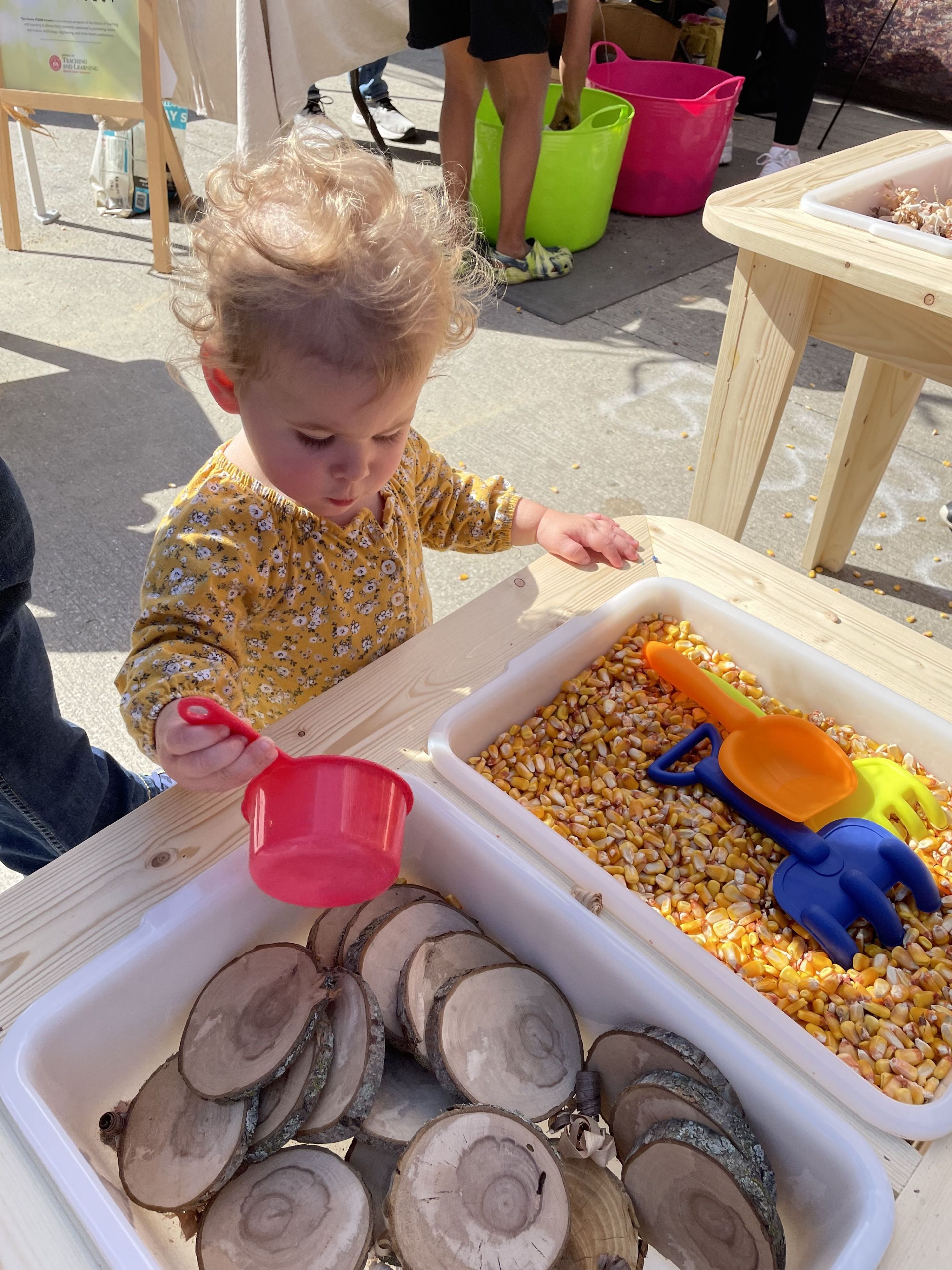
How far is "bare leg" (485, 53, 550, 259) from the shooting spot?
274 centimetres

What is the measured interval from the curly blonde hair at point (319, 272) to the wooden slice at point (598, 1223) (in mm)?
610

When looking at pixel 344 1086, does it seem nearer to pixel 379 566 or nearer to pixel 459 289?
pixel 379 566

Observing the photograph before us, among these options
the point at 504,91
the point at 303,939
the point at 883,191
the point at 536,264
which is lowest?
the point at 536,264

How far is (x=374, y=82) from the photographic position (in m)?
4.16

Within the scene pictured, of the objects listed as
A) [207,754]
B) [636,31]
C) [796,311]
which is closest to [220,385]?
[207,754]

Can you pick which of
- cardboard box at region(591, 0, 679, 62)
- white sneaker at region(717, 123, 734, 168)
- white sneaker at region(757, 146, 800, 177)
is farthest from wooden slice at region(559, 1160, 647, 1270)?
cardboard box at region(591, 0, 679, 62)

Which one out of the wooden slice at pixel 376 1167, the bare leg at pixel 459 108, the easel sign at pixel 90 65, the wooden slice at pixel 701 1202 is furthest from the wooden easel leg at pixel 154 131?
the wooden slice at pixel 701 1202

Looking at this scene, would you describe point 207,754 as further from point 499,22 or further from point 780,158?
point 780,158

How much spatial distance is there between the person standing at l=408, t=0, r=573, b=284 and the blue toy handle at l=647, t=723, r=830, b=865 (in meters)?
2.01

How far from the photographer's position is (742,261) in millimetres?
1371

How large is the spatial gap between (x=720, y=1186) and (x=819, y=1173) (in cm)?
8

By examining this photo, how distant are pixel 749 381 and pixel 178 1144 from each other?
4.17 ft

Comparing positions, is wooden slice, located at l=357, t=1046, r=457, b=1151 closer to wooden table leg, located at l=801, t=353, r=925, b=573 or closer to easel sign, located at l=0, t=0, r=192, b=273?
wooden table leg, located at l=801, t=353, r=925, b=573

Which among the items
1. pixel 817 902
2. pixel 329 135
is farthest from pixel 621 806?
pixel 329 135
